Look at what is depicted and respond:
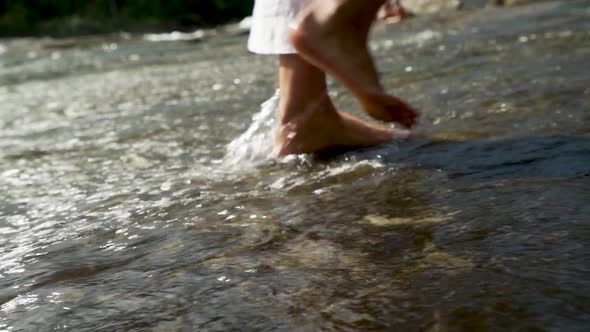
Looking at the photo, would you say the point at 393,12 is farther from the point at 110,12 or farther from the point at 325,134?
the point at 110,12

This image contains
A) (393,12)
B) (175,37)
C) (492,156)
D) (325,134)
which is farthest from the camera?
(175,37)

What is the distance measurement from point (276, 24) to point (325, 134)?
12.5 inches

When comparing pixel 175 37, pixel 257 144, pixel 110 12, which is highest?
pixel 257 144

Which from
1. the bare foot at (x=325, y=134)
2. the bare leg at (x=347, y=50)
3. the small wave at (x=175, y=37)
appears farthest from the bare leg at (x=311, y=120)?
the small wave at (x=175, y=37)

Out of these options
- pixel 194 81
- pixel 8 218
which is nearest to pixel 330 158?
pixel 8 218

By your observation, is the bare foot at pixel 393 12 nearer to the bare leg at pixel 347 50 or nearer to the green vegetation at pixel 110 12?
the bare leg at pixel 347 50

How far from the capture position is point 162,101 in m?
3.65

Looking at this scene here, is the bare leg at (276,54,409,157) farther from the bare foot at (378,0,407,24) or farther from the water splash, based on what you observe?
the bare foot at (378,0,407,24)

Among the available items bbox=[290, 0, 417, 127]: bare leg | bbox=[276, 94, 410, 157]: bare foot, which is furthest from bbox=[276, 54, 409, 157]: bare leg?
bbox=[290, 0, 417, 127]: bare leg

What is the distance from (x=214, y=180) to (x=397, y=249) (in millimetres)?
763

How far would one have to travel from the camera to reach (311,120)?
2.04 metres

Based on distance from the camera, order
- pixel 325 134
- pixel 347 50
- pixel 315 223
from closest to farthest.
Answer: pixel 315 223 < pixel 347 50 < pixel 325 134

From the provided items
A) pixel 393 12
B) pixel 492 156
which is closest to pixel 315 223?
pixel 492 156

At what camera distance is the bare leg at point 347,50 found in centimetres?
186
